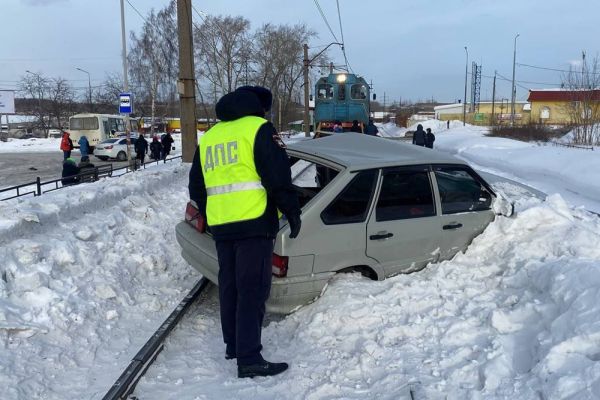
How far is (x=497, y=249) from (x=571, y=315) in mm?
1530

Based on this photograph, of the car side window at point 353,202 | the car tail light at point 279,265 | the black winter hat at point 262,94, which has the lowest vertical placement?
the car tail light at point 279,265

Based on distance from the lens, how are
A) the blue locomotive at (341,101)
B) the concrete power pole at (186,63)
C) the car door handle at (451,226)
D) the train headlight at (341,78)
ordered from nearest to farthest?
the car door handle at (451,226), the concrete power pole at (186,63), the blue locomotive at (341,101), the train headlight at (341,78)

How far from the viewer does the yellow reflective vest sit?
344cm

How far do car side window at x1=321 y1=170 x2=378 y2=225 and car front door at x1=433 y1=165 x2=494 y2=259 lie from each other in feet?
2.52

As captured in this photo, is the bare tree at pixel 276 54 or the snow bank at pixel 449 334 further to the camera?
the bare tree at pixel 276 54

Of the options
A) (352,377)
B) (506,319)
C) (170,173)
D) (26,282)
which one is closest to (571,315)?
(506,319)

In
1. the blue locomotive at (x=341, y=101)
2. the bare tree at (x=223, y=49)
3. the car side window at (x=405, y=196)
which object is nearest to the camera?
the car side window at (x=405, y=196)

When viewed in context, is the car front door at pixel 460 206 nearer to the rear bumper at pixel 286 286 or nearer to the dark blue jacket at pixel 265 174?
the rear bumper at pixel 286 286

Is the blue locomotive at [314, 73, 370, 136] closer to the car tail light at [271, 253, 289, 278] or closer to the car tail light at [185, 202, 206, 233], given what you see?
the car tail light at [185, 202, 206, 233]

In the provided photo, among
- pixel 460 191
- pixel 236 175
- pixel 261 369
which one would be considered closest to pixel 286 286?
pixel 261 369

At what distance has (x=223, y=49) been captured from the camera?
1826 inches

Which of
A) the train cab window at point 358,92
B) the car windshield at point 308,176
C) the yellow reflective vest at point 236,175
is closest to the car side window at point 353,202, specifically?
the car windshield at point 308,176

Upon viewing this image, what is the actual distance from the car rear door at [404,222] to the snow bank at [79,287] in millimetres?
2138

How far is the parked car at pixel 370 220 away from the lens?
4211mm
